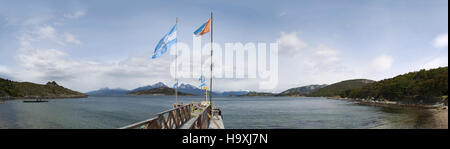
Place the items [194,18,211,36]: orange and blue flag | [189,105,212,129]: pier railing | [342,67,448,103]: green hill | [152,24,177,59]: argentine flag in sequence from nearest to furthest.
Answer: [189,105,212,129]: pier railing → [152,24,177,59]: argentine flag → [194,18,211,36]: orange and blue flag → [342,67,448,103]: green hill

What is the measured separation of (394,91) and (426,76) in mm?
16093

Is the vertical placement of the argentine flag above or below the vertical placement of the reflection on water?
above

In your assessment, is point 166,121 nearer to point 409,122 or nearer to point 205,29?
point 205,29

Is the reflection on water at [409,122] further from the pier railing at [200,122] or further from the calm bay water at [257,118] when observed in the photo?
the pier railing at [200,122]

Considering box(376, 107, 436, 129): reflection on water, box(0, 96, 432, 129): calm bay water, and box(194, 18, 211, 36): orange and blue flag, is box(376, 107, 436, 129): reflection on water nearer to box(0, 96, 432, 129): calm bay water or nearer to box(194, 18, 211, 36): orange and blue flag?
box(0, 96, 432, 129): calm bay water

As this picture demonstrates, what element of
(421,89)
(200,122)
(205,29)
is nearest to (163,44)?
(205,29)

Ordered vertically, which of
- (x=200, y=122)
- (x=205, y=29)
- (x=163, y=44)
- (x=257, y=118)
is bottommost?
(x=257, y=118)

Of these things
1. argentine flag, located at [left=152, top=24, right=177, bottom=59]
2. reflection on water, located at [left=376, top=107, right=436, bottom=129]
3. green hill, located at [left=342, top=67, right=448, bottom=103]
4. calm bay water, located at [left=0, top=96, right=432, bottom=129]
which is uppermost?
argentine flag, located at [left=152, top=24, right=177, bottom=59]

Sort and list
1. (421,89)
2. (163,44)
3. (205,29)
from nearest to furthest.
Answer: (163,44), (205,29), (421,89)

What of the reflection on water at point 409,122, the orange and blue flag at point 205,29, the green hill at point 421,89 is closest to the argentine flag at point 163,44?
the orange and blue flag at point 205,29

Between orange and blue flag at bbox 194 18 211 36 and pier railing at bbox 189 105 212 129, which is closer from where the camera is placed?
pier railing at bbox 189 105 212 129

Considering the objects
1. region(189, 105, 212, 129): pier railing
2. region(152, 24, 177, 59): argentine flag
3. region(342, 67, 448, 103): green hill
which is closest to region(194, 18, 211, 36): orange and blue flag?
region(152, 24, 177, 59): argentine flag

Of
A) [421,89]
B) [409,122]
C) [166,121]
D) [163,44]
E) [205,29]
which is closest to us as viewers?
[166,121]
